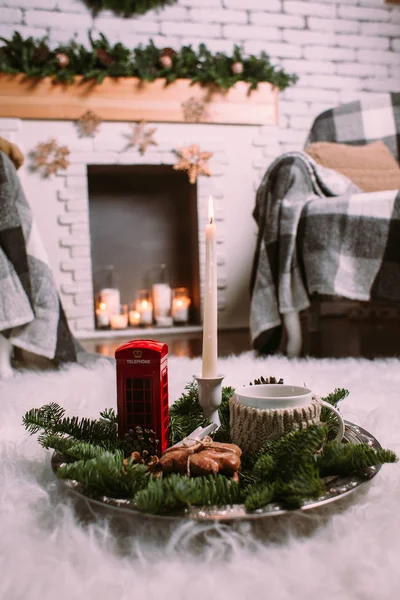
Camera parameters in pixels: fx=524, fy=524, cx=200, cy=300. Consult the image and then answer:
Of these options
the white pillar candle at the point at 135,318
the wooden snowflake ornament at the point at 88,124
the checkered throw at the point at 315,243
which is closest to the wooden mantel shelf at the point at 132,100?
the wooden snowflake ornament at the point at 88,124

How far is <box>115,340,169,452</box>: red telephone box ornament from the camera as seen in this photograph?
1.98ft

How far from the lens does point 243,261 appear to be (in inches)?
114

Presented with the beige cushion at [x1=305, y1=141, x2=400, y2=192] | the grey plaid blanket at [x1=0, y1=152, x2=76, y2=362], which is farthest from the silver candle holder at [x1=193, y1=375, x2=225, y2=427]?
the beige cushion at [x1=305, y1=141, x2=400, y2=192]

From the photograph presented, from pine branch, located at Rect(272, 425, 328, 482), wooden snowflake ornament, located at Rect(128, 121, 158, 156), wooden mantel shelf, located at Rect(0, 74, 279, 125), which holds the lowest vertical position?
pine branch, located at Rect(272, 425, 328, 482)

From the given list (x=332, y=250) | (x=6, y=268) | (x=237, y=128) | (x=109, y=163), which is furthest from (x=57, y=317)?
(x=237, y=128)

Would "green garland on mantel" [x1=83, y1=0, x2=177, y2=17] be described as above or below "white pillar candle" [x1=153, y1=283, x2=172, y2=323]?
above

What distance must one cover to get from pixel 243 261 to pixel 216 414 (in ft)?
7.52

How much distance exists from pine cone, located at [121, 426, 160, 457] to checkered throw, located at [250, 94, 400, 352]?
1093mm

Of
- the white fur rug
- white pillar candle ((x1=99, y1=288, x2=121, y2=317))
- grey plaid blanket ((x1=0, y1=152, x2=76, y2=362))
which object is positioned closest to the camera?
the white fur rug

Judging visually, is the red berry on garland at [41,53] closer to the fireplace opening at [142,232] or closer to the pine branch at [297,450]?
the fireplace opening at [142,232]

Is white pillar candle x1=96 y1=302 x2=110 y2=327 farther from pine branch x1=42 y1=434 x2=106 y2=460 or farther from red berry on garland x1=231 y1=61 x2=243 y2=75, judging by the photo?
pine branch x1=42 y1=434 x2=106 y2=460

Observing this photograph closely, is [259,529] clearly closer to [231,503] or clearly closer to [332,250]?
[231,503]

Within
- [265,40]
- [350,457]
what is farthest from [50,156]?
[350,457]

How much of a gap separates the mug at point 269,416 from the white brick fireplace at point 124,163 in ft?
7.26
